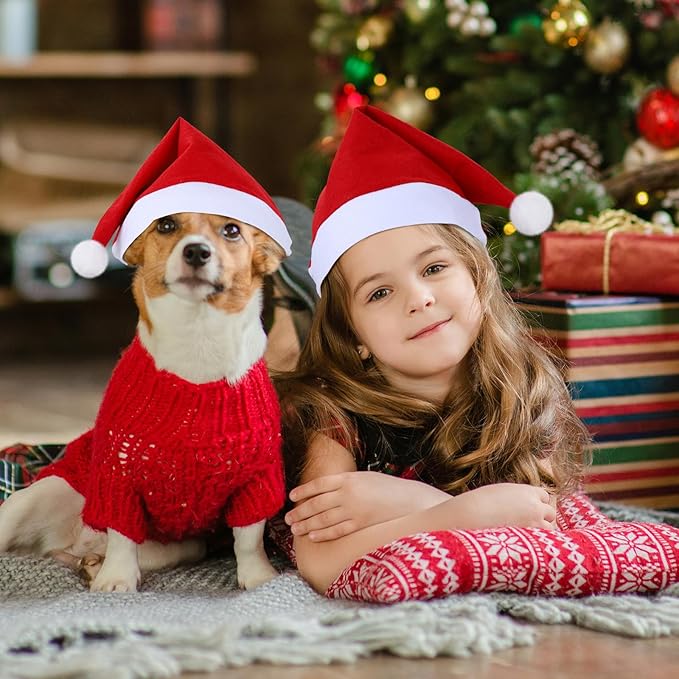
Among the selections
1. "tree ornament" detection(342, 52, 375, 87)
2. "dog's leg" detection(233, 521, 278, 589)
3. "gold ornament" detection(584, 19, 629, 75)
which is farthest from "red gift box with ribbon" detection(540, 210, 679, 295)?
"tree ornament" detection(342, 52, 375, 87)

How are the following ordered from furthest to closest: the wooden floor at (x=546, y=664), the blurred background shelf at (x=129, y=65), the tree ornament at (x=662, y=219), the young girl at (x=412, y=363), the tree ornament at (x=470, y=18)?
the blurred background shelf at (x=129, y=65) < the tree ornament at (x=470, y=18) < the tree ornament at (x=662, y=219) < the young girl at (x=412, y=363) < the wooden floor at (x=546, y=664)

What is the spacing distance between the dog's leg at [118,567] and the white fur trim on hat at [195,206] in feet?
1.02

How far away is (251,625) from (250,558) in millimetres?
231

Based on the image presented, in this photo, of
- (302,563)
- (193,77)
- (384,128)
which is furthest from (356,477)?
(193,77)

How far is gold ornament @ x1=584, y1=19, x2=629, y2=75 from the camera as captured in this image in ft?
7.59

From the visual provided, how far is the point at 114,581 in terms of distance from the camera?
1.22 m

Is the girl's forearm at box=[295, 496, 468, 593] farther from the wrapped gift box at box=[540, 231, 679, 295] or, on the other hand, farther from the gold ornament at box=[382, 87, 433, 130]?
the gold ornament at box=[382, 87, 433, 130]

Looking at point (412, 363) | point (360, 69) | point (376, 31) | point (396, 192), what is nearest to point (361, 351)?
point (412, 363)

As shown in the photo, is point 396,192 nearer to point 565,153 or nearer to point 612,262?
point 612,262

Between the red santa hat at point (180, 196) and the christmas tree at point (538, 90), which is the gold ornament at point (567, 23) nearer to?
the christmas tree at point (538, 90)

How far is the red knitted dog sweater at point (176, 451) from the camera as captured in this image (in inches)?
47.3

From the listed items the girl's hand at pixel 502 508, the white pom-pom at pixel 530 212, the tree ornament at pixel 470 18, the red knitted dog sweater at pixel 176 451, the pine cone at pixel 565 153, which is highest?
the tree ornament at pixel 470 18

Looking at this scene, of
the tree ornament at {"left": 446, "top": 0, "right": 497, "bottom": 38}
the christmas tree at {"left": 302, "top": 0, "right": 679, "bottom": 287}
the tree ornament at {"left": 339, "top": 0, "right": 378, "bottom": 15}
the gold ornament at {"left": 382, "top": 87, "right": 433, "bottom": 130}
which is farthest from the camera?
the tree ornament at {"left": 339, "top": 0, "right": 378, "bottom": 15}

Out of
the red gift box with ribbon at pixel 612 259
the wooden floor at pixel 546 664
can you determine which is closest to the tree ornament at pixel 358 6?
the red gift box with ribbon at pixel 612 259
